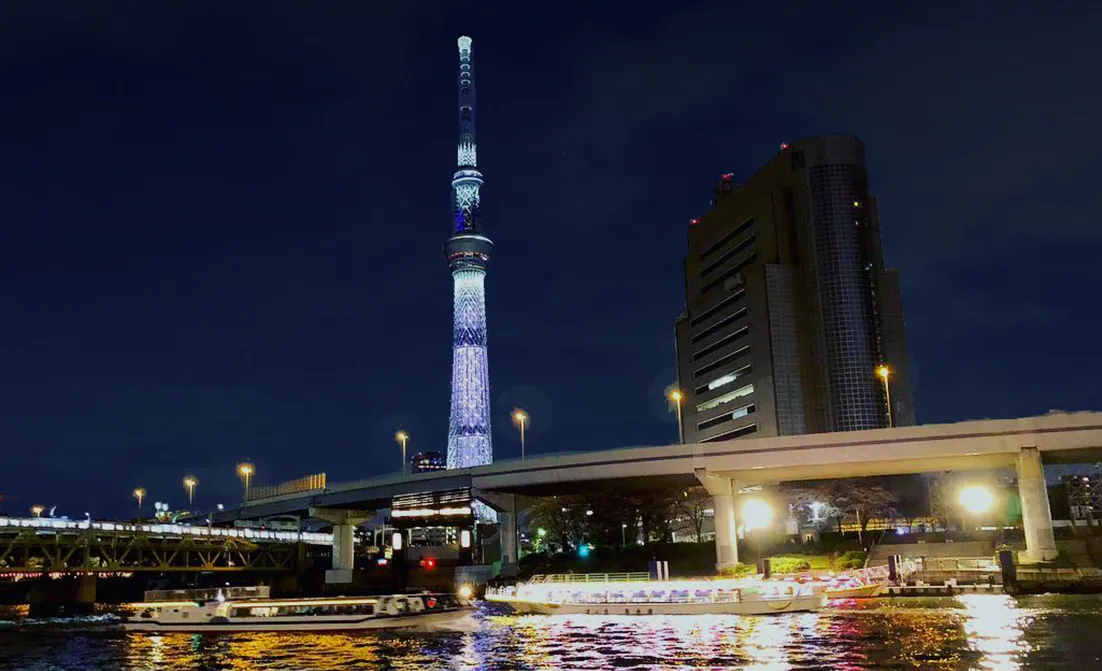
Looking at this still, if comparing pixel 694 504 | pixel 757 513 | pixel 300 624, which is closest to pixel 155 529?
pixel 300 624

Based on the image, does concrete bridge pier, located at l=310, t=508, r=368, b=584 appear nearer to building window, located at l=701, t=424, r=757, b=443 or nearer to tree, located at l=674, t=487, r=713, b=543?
tree, located at l=674, t=487, r=713, b=543

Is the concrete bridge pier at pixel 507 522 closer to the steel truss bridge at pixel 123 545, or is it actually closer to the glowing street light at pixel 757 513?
the glowing street light at pixel 757 513

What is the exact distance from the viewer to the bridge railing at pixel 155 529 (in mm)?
97625

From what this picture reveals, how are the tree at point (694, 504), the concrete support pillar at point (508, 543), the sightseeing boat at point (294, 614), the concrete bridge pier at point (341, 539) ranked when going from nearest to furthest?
the sightseeing boat at point (294, 614) → the concrete support pillar at point (508, 543) → the tree at point (694, 504) → the concrete bridge pier at point (341, 539)

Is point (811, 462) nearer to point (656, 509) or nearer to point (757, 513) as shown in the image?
point (757, 513)

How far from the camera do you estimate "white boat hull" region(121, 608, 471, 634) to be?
2469 inches

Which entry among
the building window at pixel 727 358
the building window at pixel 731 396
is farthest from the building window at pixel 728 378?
the building window at pixel 727 358

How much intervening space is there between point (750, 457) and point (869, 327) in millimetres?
90585

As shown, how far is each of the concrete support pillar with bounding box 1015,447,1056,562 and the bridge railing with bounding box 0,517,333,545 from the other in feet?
291

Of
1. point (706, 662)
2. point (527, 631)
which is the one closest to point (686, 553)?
point (527, 631)

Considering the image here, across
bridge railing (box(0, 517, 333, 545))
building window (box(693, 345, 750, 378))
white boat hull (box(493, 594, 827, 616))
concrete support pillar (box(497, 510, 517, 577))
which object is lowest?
white boat hull (box(493, 594, 827, 616))

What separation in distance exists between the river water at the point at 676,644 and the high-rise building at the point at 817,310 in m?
106

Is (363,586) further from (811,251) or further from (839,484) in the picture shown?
(811,251)

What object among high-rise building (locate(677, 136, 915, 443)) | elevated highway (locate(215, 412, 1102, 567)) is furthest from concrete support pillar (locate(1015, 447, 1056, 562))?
high-rise building (locate(677, 136, 915, 443))
